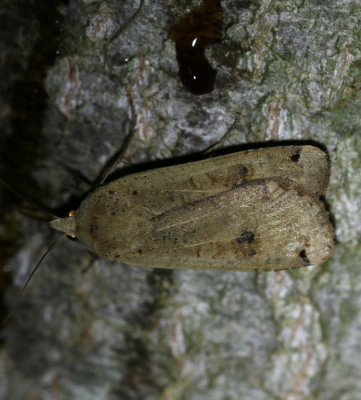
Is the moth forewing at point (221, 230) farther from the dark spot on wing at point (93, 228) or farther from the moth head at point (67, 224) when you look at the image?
the moth head at point (67, 224)

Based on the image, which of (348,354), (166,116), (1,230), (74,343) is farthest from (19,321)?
(348,354)

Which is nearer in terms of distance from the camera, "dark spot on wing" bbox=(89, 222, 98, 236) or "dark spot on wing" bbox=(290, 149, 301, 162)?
"dark spot on wing" bbox=(290, 149, 301, 162)

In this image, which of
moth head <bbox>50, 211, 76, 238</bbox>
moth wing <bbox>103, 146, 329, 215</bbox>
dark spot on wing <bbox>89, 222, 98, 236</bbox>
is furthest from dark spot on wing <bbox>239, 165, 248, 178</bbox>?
moth head <bbox>50, 211, 76, 238</bbox>

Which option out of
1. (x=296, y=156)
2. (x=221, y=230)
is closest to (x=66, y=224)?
(x=221, y=230)

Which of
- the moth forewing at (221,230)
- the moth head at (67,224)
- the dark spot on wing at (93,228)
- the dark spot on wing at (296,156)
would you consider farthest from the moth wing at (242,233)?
the moth head at (67,224)

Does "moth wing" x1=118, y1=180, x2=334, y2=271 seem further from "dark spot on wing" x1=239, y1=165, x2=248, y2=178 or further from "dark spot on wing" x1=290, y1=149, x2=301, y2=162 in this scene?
"dark spot on wing" x1=290, y1=149, x2=301, y2=162

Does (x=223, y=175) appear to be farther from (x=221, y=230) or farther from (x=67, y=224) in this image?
(x=67, y=224)

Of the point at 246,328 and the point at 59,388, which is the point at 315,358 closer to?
the point at 246,328
